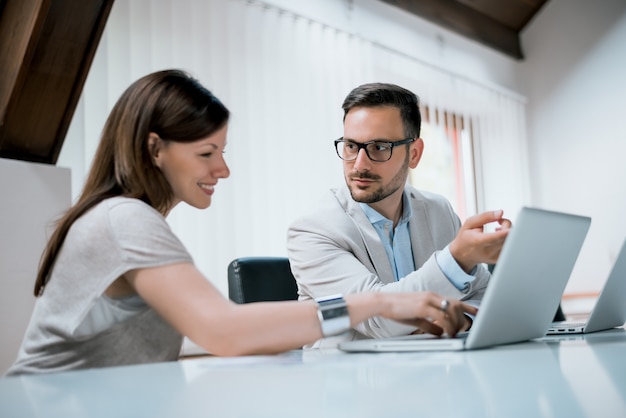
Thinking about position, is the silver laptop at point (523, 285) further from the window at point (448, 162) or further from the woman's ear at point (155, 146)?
the window at point (448, 162)

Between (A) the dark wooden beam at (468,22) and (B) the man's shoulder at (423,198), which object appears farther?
(A) the dark wooden beam at (468,22)

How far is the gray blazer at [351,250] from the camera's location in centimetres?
167

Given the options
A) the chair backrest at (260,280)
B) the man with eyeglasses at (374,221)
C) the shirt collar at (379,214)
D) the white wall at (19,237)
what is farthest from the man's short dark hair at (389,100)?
the white wall at (19,237)

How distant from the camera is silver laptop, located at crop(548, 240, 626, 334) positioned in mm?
1231

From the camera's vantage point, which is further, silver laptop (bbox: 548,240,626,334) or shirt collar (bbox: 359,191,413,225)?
shirt collar (bbox: 359,191,413,225)

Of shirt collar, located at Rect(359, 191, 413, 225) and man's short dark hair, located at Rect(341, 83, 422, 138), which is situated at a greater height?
man's short dark hair, located at Rect(341, 83, 422, 138)

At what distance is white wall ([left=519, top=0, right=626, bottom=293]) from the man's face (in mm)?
3046

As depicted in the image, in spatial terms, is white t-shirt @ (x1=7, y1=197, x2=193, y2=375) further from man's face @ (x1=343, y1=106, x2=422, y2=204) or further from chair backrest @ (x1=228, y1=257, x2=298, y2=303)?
man's face @ (x1=343, y1=106, x2=422, y2=204)

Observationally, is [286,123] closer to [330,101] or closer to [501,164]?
[330,101]

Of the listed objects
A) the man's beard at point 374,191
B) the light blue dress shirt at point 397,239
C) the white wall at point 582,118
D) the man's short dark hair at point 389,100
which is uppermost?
the white wall at point 582,118

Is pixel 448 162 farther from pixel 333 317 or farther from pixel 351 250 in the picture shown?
pixel 333 317

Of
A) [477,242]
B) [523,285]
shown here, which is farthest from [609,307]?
[523,285]

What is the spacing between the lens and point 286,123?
136 inches

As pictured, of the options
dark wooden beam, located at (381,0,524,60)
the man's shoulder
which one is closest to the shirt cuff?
the man's shoulder
